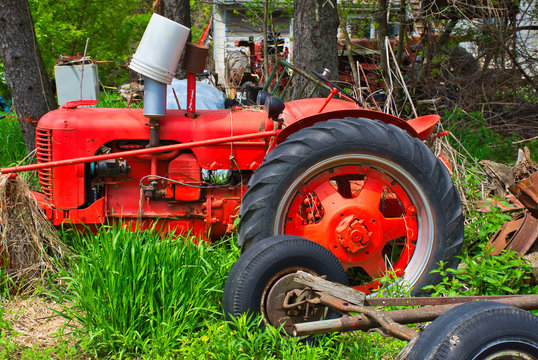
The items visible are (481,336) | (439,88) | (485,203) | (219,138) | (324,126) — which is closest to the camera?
(481,336)

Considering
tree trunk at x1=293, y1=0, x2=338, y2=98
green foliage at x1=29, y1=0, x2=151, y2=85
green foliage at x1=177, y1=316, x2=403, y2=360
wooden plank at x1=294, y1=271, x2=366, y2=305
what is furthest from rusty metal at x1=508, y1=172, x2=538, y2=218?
green foliage at x1=29, y1=0, x2=151, y2=85

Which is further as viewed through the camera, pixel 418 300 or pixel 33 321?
pixel 33 321

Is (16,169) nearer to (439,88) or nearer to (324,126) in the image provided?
(324,126)

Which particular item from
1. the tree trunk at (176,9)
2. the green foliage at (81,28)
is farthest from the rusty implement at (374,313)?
the green foliage at (81,28)

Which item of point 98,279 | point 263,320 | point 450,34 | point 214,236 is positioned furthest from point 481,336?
point 450,34

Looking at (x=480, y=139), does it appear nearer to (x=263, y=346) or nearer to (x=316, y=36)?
(x=316, y=36)

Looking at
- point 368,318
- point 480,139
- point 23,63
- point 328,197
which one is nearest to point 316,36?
point 480,139

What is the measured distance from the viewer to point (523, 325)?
2125 mm

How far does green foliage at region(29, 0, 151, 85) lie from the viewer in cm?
923

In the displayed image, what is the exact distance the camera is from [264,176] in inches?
131

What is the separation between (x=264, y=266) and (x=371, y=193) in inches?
41.5

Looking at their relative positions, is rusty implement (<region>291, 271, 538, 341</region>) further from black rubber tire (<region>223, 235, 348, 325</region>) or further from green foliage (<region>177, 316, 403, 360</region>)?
green foliage (<region>177, 316, 403, 360</region>)

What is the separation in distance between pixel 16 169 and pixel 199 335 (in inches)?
64.8

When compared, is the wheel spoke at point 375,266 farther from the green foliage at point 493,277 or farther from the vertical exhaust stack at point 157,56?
the vertical exhaust stack at point 157,56
